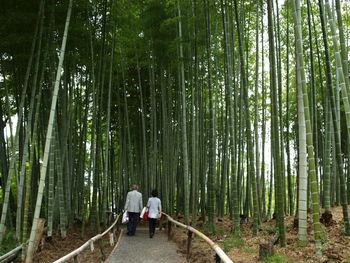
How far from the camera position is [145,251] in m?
5.40

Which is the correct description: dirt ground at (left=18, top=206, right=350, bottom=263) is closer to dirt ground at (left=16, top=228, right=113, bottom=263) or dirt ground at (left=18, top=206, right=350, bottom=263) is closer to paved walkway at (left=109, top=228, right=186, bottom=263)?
dirt ground at (left=16, top=228, right=113, bottom=263)

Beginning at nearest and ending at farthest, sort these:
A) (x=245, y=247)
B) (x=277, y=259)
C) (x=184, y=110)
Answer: (x=277, y=259), (x=245, y=247), (x=184, y=110)

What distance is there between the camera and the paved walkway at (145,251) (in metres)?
4.80

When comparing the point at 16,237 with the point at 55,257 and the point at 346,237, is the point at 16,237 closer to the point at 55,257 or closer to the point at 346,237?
the point at 55,257

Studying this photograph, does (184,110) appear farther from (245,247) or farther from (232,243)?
(245,247)

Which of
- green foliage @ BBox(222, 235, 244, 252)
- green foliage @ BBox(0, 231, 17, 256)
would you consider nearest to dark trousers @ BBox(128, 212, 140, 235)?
green foliage @ BBox(0, 231, 17, 256)

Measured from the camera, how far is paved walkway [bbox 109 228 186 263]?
4796 millimetres

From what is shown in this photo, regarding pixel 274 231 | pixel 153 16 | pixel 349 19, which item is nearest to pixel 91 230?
pixel 274 231

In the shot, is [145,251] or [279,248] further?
[145,251]

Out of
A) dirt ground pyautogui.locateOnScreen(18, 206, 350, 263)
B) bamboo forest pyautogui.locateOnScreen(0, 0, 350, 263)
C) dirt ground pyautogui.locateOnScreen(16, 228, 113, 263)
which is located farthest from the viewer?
dirt ground pyautogui.locateOnScreen(16, 228, 113, 263)

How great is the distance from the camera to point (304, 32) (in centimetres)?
793

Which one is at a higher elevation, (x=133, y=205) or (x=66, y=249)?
(x=133, y=205)

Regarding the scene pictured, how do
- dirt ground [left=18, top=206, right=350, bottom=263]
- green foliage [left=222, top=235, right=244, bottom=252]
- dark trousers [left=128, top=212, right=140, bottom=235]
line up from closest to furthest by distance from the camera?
dirt ground [left=18, top=206, right=350, bottom=263], green foliage [left=222, top=235, right=244, bottom=252], dark trousers [left=128, top=212, right=140, bottom=235]

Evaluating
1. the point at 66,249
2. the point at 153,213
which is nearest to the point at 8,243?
the point at 66,249
